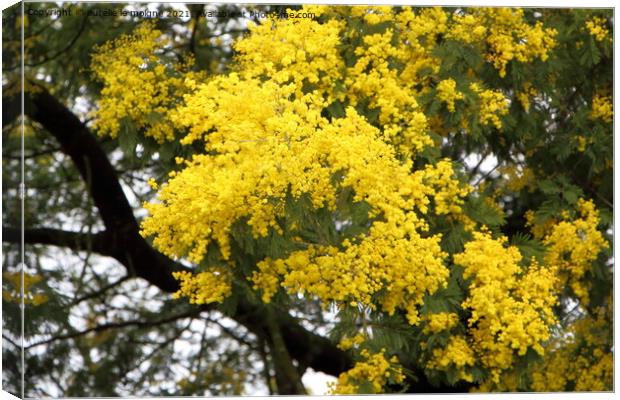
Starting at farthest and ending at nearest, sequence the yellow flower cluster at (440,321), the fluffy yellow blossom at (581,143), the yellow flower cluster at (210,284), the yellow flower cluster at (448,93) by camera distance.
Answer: the fluffy yellow blossom at (581,143), the yellow flower cluster at (448,93), the yellow flower cluster at (440,321), the yellow flower cluster at (210,284)

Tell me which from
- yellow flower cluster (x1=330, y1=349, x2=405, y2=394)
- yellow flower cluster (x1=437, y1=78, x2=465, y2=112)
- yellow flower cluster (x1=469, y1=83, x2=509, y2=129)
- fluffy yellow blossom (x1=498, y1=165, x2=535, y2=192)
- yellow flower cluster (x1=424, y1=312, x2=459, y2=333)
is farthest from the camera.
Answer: fluffy yellow blossom (x1=498, y1=165, x2=535, y2=192)

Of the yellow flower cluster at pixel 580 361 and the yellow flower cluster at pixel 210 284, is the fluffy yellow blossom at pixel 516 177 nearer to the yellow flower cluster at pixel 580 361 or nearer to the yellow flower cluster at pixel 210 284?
the yellow flower cluster at pixel 580 361

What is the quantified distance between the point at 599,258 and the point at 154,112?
2679 mm

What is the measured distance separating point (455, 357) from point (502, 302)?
428 millimetres

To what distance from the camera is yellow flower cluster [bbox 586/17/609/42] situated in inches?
293

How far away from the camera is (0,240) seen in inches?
264

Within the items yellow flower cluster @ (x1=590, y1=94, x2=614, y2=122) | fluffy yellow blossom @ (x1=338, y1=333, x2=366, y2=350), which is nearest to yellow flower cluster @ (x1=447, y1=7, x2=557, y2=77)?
yellow flower cluster @ (x1=590, y1=94, x2=614, y2=122)

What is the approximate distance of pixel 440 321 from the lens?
6770mm

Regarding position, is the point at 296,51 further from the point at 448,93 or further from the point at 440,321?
the point at 440,321

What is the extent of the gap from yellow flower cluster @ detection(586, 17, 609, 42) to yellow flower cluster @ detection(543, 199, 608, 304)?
942 millimetres

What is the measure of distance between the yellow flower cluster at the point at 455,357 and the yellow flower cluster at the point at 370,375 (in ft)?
0.67

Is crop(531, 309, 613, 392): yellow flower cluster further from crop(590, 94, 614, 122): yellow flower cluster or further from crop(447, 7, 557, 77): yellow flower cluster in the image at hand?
crop(447, 7, 557, 77): yellow flower cluster

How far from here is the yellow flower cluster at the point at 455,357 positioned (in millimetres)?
6855

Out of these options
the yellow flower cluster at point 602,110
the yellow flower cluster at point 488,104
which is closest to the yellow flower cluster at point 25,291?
the yellow flower cluster at point 488,104
